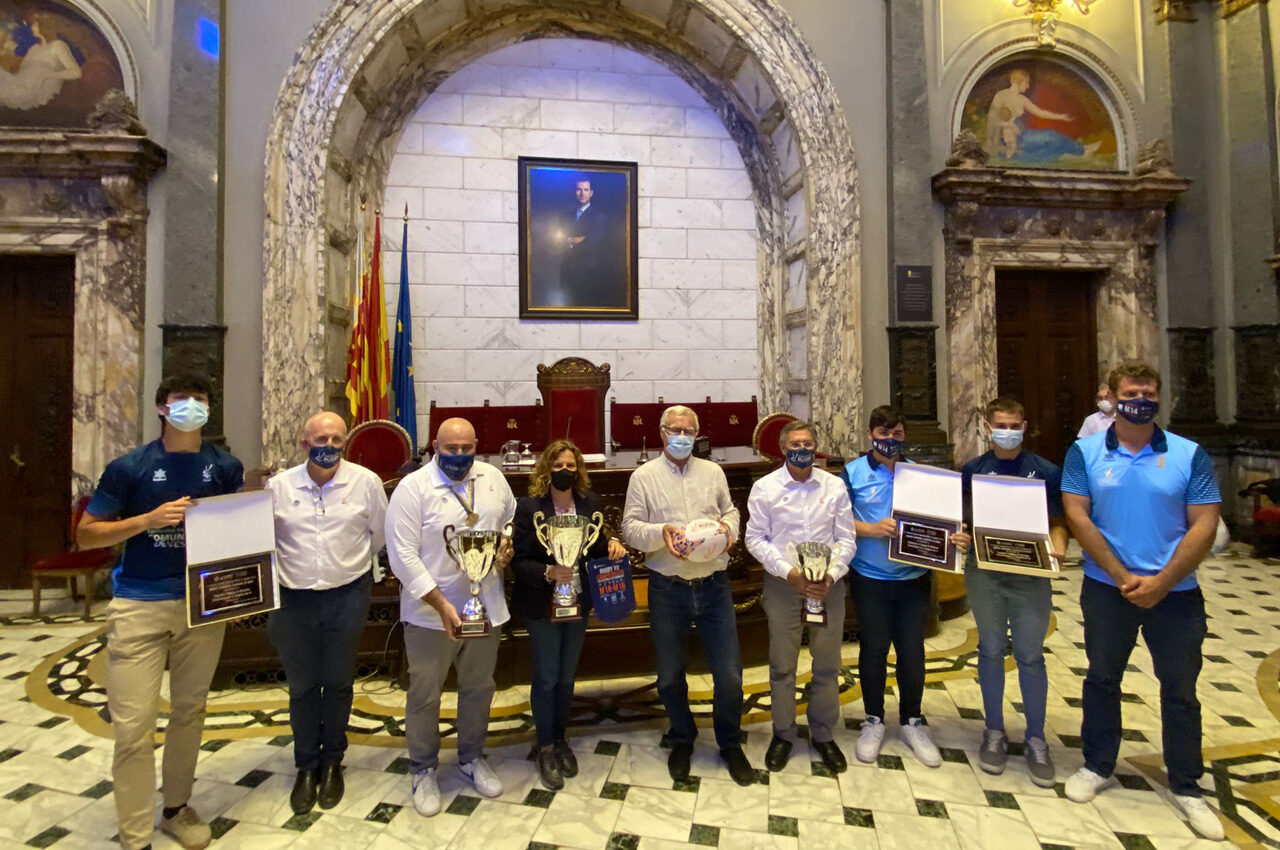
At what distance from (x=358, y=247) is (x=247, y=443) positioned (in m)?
2.52

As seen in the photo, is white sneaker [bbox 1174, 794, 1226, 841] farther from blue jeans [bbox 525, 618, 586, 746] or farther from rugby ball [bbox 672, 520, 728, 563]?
blue jeans [bbox 525, 618, 586, 746]

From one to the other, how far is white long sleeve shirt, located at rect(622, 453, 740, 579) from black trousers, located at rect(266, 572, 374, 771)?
1290 millimetres

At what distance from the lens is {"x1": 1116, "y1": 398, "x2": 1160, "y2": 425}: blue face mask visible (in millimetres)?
2732

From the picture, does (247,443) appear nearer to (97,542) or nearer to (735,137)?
(97,542)

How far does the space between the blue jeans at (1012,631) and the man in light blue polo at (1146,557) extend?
0.20m

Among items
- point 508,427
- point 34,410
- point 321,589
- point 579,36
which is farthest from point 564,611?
point 579,36

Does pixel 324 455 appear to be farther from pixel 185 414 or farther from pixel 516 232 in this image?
pixel 516 232

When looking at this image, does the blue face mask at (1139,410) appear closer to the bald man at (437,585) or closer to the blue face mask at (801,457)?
the blue face mask at (801,457)

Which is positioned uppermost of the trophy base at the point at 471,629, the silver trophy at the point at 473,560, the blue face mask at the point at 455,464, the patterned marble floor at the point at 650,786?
the blue face mask at the point at 455,464

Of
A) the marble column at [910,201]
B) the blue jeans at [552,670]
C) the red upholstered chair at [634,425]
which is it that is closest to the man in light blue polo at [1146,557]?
the blue jeans at [552,670]

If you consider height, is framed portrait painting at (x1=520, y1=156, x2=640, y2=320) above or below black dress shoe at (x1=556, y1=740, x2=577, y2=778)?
above

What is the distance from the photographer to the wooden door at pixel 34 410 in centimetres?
638

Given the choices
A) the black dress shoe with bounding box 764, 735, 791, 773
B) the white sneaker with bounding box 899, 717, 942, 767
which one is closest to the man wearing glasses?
the black dress shoe with bounding box 764, 735, 791, 773

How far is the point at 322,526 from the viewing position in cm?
289
